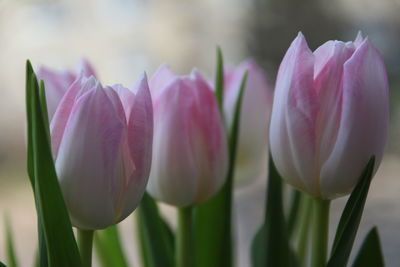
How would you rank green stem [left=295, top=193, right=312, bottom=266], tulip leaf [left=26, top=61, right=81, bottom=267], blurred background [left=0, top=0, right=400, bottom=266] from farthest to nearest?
1. blurred background [left=0, top=0, right=400, bottom=266]
2. green stem [left=295, top=193, right=312, bottom=266]
3. tulip leaf [left=26, top=61, right=81, bottom=267]

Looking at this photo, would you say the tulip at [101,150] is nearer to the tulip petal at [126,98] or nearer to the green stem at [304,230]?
the tulip petal at [126,98]

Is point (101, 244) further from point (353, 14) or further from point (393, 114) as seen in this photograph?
point (353, 14)

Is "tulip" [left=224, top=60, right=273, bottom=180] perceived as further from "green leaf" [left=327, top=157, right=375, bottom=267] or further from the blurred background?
the blurred background

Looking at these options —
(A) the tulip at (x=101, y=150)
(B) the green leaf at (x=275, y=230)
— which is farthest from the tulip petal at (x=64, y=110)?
(B) the green leaf at (x=275, y=230)

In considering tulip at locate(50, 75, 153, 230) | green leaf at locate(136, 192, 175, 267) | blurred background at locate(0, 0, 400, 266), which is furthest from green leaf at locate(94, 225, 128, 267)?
blurred background at locate(0, 0, 400, 266)

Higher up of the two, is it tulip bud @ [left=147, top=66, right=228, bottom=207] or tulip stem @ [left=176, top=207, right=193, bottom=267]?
tulip bud @ [left=147, top=66, right=228, bottom=207]

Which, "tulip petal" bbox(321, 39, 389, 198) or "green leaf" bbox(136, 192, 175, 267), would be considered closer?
"tulip petal" bbox(321, 39, 389, 198)

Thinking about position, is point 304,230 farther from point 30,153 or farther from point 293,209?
point 30,153
